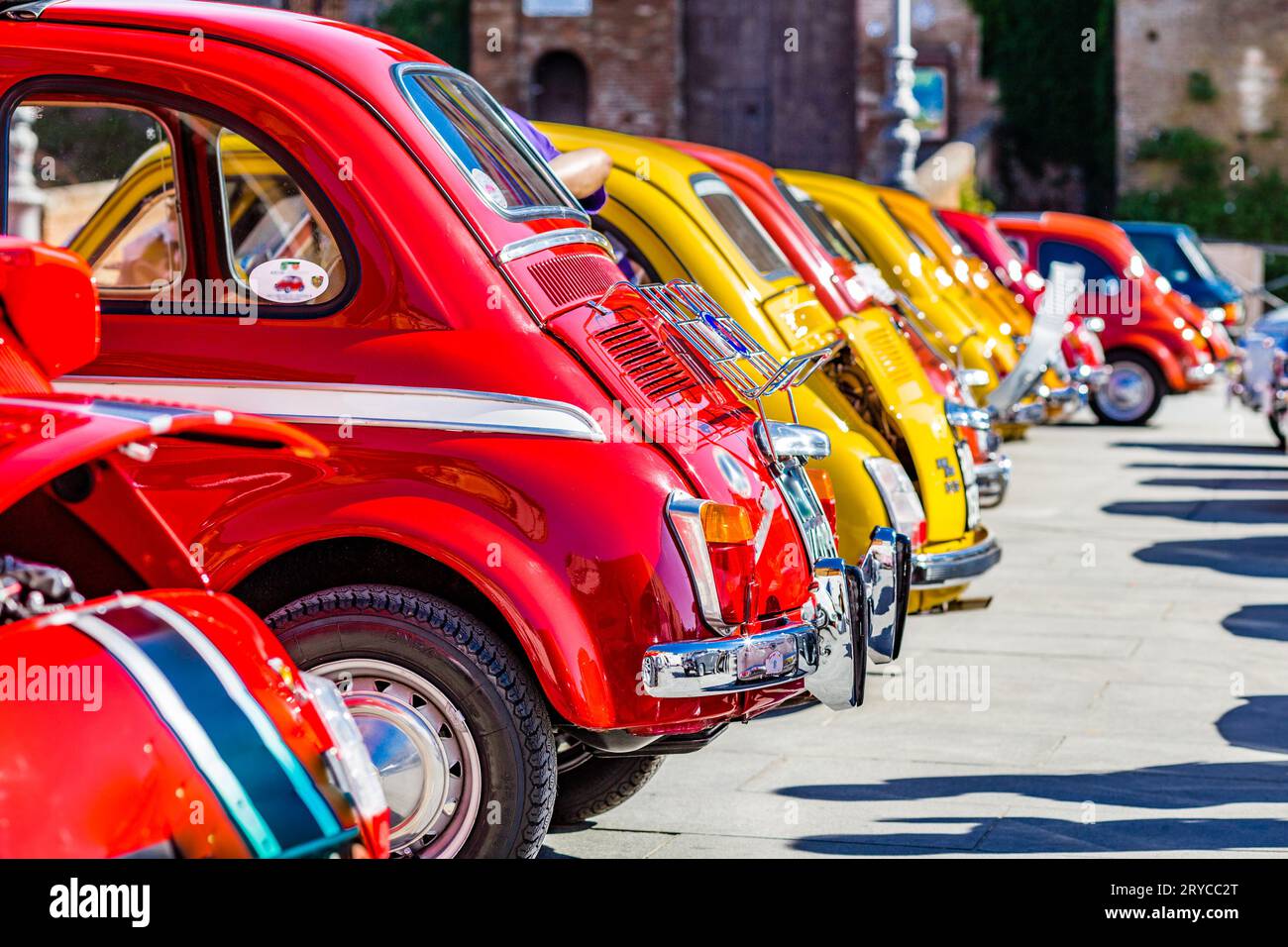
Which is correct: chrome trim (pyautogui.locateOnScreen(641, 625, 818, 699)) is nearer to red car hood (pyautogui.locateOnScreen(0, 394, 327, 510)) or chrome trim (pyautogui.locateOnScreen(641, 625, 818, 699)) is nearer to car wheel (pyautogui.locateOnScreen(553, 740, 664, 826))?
car wheel (pyautogui.locateOnScreen(553, 740, 664, 826))

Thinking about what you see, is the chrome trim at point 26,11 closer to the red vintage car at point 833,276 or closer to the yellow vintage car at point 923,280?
the red vintage car at point 833,276

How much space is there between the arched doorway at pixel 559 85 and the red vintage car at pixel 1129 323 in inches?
1066

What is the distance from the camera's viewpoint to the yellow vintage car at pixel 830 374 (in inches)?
296

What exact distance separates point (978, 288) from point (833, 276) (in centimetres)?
731

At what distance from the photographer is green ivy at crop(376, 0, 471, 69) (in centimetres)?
4450

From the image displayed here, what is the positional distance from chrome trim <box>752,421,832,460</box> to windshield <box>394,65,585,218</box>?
833 mm

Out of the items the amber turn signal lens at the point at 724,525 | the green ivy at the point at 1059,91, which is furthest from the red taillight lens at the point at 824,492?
the green ivy at the point at 1059,91

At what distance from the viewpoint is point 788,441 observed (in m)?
5.89

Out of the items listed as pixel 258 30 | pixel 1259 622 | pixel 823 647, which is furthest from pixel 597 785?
pixel 1259 622

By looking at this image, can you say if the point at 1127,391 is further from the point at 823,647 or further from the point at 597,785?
the point at 823,647

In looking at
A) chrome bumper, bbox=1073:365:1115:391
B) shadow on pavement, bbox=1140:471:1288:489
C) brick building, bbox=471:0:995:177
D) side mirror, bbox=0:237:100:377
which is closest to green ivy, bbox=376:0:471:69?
brick building, bbox=471:0:995:177

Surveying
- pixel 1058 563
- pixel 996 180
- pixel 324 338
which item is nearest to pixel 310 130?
pixel 324 338

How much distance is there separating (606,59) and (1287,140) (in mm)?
15094

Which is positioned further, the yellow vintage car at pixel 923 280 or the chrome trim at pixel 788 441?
the yellow vintage car at pixel 923 280
